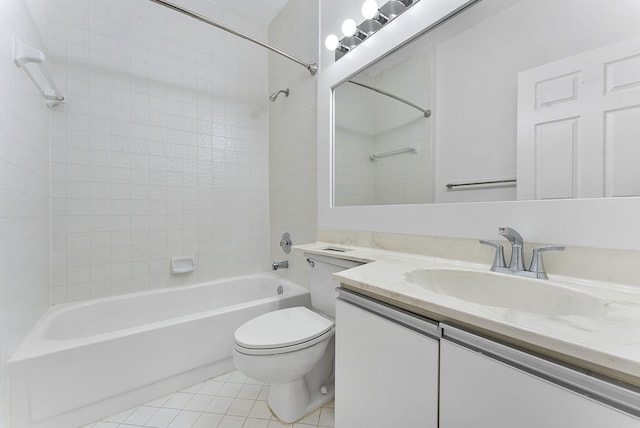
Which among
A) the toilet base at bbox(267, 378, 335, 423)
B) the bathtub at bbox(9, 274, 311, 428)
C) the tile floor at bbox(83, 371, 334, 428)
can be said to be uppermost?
the bathtub at bbox(9, 274, 311, 428)

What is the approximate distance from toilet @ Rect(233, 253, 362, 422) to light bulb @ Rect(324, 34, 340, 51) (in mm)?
1207

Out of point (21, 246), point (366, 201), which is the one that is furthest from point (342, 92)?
point (21, 246)

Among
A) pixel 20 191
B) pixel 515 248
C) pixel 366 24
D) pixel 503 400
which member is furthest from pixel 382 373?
pixel 20 191

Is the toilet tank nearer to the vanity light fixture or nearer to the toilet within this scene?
the toilet

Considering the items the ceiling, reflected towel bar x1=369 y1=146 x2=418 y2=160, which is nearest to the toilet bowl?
reflected towel bar x1=369 y1=146 x2=418 y2=160

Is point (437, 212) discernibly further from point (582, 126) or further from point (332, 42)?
point (332, 42)

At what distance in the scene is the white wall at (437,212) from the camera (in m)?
0.65

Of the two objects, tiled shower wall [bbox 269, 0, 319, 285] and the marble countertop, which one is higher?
tiled shower wall [bbox 269, 0, 319, 285]

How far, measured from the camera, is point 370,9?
122 cm

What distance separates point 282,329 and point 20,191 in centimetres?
129

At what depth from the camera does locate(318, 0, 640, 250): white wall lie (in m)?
0.65

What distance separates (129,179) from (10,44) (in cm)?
86

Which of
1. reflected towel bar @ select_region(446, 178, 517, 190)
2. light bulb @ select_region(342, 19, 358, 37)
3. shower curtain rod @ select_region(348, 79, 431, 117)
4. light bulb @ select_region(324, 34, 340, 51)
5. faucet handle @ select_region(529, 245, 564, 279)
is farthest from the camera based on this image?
light bulb @ select_region(324, 34, 340, 51)

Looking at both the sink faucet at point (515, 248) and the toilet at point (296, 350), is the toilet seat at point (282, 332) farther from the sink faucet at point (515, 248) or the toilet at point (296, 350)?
the sink faucet at point (515, 248)
